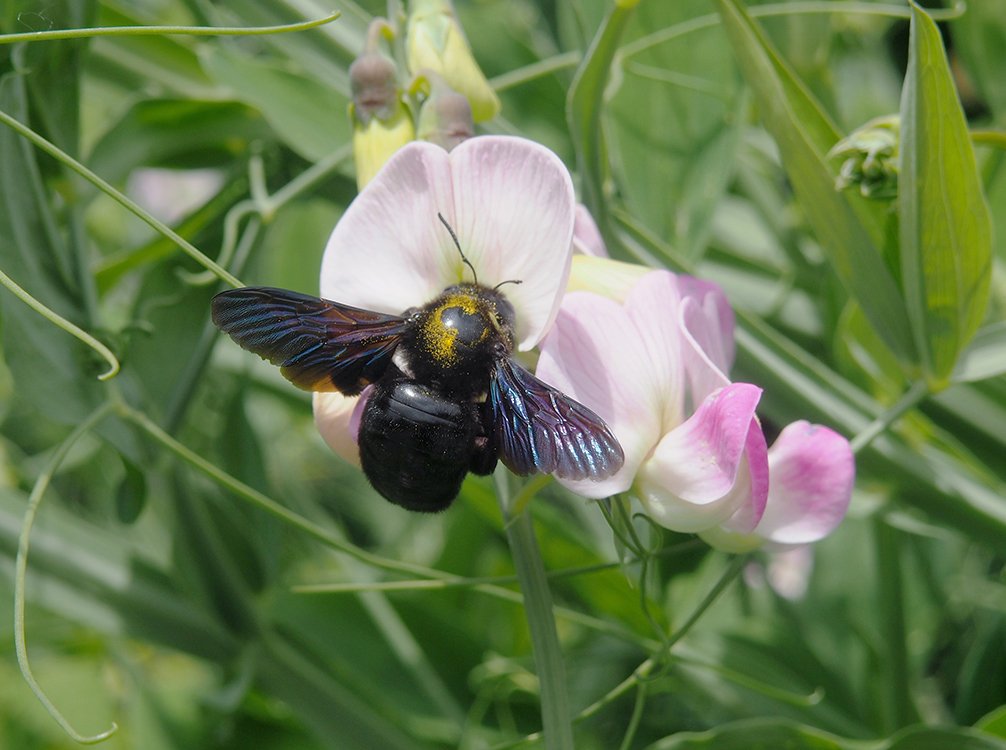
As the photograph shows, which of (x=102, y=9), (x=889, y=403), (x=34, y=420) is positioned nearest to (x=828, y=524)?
(x=889, y=403)


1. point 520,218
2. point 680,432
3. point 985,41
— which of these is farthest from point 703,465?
point 985,41

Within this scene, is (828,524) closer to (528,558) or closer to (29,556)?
(528,558)

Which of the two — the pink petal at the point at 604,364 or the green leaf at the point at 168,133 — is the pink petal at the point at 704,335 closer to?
the pink petal at the point at 604,364

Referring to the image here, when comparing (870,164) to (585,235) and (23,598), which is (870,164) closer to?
(585,235)

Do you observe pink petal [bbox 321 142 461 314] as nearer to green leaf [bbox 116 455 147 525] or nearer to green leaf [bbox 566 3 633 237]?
Result: green leaf [bbox 566 3 633 237]

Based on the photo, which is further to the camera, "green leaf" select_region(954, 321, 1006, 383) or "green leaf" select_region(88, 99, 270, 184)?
"green leaf" select_region(88, 99, 270, 184)

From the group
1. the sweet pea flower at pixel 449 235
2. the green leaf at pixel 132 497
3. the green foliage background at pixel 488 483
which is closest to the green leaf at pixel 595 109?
the green foliage background at pixel 488 483

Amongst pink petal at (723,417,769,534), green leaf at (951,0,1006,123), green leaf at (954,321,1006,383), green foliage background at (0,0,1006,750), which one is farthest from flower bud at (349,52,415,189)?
green leaf at (951,0,1006,123)
